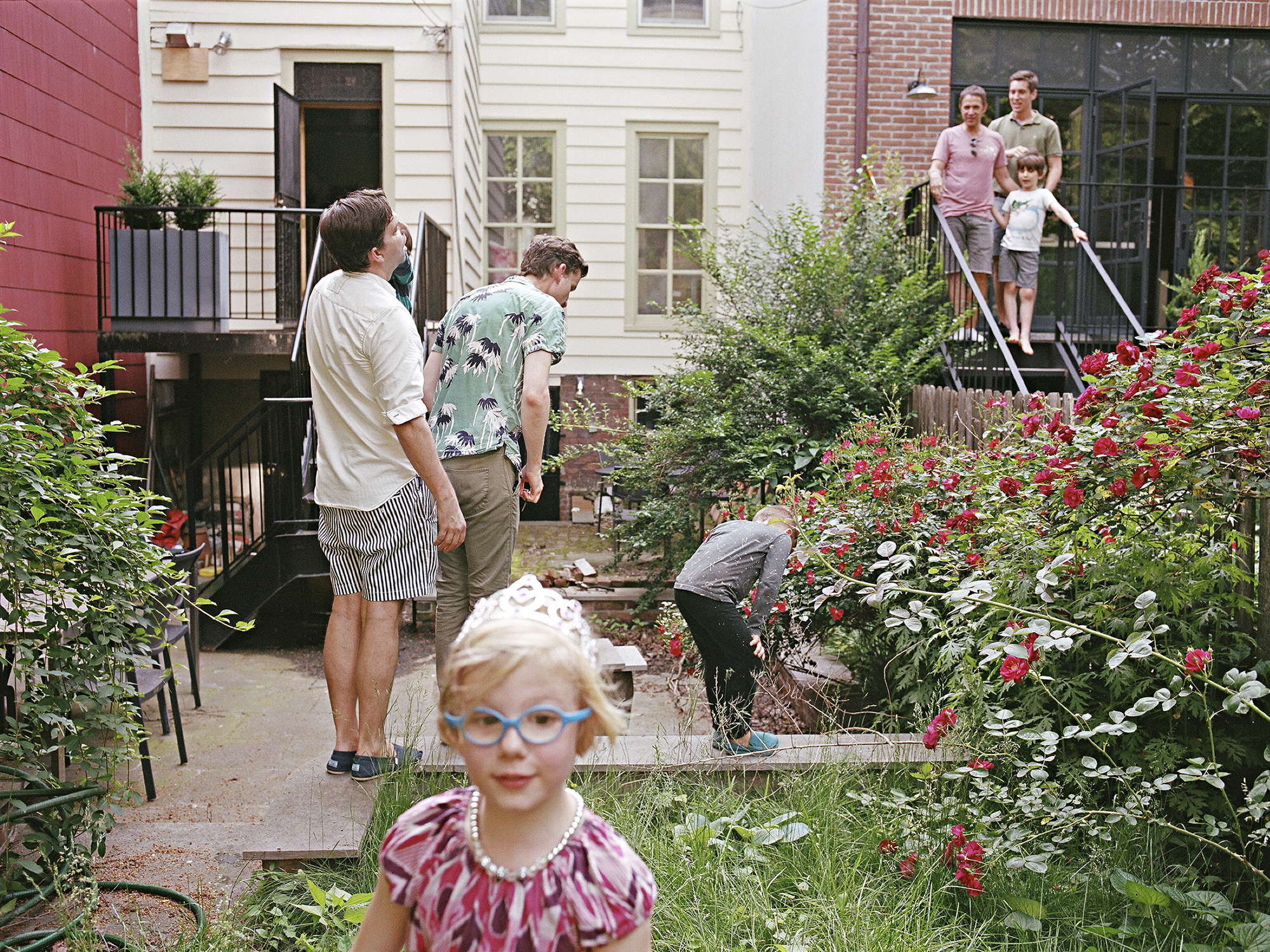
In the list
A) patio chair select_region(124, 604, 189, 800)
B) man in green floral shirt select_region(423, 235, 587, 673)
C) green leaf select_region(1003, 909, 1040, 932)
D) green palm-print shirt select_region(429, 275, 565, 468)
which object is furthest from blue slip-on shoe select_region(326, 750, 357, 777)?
green leaf select_region(1003, 909, 1040, 932)

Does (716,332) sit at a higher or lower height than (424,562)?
higher

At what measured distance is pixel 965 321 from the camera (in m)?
7.82

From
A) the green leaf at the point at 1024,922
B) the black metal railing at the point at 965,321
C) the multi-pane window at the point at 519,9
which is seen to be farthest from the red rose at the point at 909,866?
the multi-pane window at the point at 519,9

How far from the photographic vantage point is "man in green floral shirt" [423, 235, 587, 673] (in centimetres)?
374

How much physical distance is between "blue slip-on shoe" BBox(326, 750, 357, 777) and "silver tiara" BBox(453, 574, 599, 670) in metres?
2.15

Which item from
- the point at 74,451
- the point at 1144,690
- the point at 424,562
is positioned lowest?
the point at 1144,690

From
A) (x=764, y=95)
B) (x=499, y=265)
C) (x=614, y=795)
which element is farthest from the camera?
(x=499, y=265)

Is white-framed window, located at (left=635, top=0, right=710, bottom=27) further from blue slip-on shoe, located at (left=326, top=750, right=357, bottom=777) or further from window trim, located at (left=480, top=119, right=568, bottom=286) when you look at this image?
blue slip-on shoe, located at (left=326, top=750, right=357, bottom=777)

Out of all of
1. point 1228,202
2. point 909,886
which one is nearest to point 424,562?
point 909,886

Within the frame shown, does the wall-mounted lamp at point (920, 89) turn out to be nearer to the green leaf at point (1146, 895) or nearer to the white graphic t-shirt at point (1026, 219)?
the white graphic t-shirt at point (1026, 219)

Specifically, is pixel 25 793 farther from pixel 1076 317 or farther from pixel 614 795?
pixel 1076 317

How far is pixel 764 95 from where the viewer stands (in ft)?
40.5

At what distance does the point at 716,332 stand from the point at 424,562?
4.94m

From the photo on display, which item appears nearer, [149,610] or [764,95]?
[149,610]
